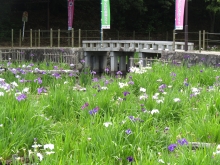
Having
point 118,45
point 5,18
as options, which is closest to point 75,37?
point 118,45

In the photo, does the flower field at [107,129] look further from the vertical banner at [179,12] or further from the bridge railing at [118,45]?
the bridge railing at [118,45]

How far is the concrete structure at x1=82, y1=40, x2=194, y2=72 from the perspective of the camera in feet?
71.2

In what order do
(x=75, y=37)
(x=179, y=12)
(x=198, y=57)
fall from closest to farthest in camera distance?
(x=198, y=57) → (x=179, y=12) → (x=75, y=37)

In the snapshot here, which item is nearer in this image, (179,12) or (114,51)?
(179,12)

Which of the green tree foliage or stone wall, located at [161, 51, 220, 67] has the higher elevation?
the green tree foliage

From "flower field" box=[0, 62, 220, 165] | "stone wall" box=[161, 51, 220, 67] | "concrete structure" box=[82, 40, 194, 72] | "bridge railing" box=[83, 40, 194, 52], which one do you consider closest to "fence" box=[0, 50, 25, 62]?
"concrete structure" box=[82, 40, 194, 72]

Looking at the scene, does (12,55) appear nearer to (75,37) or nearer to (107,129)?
(75,37)

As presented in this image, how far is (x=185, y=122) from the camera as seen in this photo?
4473mm

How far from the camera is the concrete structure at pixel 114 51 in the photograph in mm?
21703

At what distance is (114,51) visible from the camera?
77.9ft

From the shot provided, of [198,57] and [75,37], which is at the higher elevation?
[75,37]

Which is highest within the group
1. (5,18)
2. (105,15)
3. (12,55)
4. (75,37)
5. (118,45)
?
(5,18)

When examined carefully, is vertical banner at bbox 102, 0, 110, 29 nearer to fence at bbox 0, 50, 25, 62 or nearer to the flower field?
fence at bbox 0, 50, 25, 62

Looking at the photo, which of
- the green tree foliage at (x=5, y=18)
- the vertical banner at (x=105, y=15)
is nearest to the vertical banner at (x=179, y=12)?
the vertical banner at (x=105, y=15)
